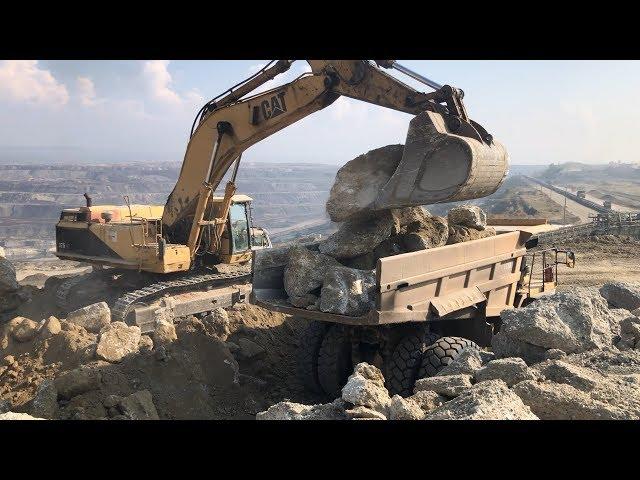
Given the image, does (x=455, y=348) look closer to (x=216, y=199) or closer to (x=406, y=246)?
(x=406, y=246)

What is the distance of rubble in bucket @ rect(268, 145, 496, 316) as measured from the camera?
5.87 meters

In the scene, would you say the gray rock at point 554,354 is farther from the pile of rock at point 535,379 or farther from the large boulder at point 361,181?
the large boulder at point 361,181

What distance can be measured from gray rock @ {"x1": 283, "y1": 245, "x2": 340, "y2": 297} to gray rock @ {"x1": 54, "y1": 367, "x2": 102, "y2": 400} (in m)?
2.13

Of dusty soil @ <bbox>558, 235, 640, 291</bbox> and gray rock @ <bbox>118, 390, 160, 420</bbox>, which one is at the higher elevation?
dusty soil @ <bbox>558, 235, 640, 291</bbox>

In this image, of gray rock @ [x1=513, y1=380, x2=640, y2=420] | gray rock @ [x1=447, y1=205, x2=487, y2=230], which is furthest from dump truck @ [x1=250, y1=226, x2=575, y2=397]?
gray rock @ [x1=513, y1=380, x2=640, y2=420]

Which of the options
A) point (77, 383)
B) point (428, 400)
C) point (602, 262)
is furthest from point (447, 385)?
point (602, 262)

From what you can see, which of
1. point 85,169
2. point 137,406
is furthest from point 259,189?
point 137,406

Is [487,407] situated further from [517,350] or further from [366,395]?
[517,350]

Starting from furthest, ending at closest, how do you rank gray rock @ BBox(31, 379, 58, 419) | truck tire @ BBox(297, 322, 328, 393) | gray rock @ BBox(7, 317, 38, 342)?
gray rock @ BBox(7, 317, 38, 342), truck tire @ BBox(297, 322, 328, 393), gray rock @ BBox(31, 379, 58, 419)

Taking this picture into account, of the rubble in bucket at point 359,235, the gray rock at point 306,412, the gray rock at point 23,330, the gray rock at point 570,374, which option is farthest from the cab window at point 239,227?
the gray rock at point 570,374

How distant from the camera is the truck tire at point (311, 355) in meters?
6.19

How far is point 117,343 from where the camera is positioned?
6.45 meters

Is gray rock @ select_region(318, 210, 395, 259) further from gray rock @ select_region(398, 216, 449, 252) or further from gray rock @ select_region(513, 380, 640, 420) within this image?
gray rock @ select_region(513, 380, 640, 420)

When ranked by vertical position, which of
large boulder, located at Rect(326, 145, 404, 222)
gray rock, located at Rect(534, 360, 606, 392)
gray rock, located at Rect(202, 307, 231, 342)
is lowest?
gray rock, located at Rect(202, 307, 231, 342)
